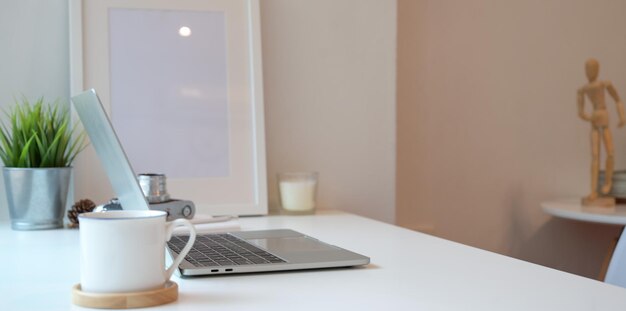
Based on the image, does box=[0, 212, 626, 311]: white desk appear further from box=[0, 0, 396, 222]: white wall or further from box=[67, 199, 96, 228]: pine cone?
box=[0, 0, 396, 222]: white wall

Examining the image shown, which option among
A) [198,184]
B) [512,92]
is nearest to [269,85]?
[198,184]

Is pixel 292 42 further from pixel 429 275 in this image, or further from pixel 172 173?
pixel 429 275

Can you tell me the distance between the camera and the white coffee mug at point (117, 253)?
2.74 feet

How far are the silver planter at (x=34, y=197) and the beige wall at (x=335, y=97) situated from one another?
56 cm

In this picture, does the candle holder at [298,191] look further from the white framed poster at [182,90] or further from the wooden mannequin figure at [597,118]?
the wooden mannequin figure at [597,118]

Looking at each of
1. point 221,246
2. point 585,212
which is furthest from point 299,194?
point 585,212

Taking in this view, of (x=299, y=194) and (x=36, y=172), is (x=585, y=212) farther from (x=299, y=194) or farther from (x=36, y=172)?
(x=36, y=172)

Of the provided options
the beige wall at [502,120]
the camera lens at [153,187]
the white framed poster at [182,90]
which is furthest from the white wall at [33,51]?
the beige wall at [502,120]

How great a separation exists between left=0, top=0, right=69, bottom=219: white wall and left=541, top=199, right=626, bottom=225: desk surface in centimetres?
136

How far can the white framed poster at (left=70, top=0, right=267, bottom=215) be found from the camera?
1.80m

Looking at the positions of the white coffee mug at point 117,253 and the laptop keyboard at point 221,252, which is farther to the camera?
the laptop keyboard at point 221,252

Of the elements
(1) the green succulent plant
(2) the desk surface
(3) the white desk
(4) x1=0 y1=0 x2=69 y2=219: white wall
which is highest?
(4) x1=0 y1=0 x2=69 y2=219: white wall

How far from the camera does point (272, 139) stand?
1.97 meters

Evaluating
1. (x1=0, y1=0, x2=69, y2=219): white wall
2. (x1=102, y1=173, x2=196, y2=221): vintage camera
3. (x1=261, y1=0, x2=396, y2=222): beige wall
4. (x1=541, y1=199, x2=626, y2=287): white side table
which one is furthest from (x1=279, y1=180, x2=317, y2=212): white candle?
(x1=541, y1=199, x2=626, y2=287): white side table
